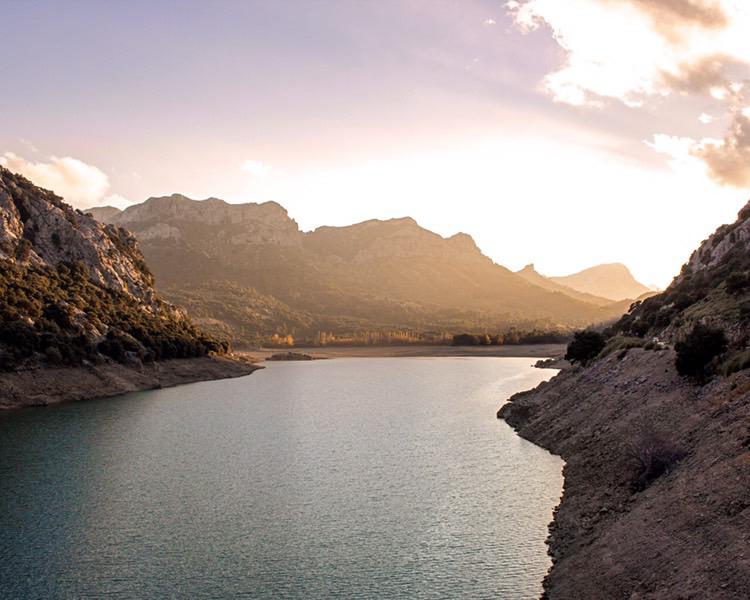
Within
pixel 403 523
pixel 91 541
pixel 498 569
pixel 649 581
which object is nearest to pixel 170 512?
pixel 91 541

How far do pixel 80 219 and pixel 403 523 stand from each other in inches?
5254

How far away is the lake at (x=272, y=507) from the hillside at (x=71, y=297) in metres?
19.0

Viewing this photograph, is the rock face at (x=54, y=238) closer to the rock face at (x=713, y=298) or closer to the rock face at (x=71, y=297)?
the rock face at (x=71, y=297)

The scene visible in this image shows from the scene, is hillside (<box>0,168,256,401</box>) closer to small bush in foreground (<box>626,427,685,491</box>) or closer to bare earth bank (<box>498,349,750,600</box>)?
bare earth bank (<box>498,349,750,600</box>)

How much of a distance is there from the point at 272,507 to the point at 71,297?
89.0 metres

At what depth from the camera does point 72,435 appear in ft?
191

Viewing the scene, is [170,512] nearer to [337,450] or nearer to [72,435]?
[337,450]

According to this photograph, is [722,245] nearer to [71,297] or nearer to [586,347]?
[586,347]

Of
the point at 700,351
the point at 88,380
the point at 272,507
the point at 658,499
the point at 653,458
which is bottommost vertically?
the point at 272,507

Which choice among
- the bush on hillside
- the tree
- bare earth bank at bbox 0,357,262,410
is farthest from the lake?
the tree

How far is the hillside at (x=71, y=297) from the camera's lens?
87.1 metres

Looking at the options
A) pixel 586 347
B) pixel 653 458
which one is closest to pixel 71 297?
pixel 586 347

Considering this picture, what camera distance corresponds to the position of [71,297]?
10775cm

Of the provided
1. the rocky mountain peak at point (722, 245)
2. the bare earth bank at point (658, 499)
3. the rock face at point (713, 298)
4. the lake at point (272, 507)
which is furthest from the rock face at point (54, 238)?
the rocky mountain peak at point (722, 245)
